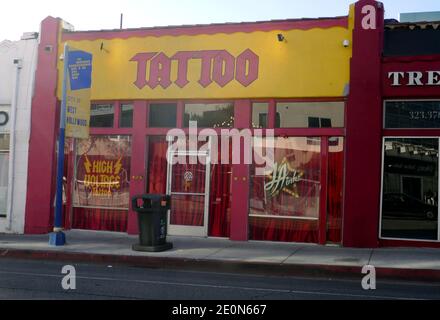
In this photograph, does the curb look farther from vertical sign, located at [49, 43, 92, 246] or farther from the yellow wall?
→ the yellow wall

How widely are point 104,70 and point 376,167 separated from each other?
25.3 feet

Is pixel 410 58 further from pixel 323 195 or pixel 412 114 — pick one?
pixel 323 195

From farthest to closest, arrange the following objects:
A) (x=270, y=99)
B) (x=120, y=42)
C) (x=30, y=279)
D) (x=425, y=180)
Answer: (x=120, y=42) < (x=270, y=99) < (x=425, y=180) < (x=30, y=279)

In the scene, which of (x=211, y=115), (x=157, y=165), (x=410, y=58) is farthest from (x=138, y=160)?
(x=410, y=58)

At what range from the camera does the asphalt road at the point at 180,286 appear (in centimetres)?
770

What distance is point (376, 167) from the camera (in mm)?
12531

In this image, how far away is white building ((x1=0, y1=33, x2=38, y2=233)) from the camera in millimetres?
15133

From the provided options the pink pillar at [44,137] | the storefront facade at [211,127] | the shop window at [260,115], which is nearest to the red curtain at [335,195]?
the storefront facade at [211,127]

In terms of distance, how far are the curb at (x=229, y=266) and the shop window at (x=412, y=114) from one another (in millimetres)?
4149

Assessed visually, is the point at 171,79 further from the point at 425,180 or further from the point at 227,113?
the point at 425,180

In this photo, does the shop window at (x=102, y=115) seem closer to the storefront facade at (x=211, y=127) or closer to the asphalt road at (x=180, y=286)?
the storefront facade at (x=211, y=127)

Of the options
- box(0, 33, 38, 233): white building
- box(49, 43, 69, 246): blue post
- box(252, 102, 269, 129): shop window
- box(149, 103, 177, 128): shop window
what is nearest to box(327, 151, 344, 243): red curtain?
box(252, 102, 269, 129): shop window

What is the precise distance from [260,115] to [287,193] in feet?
6.88

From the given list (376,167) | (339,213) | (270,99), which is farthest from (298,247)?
(270,99)
